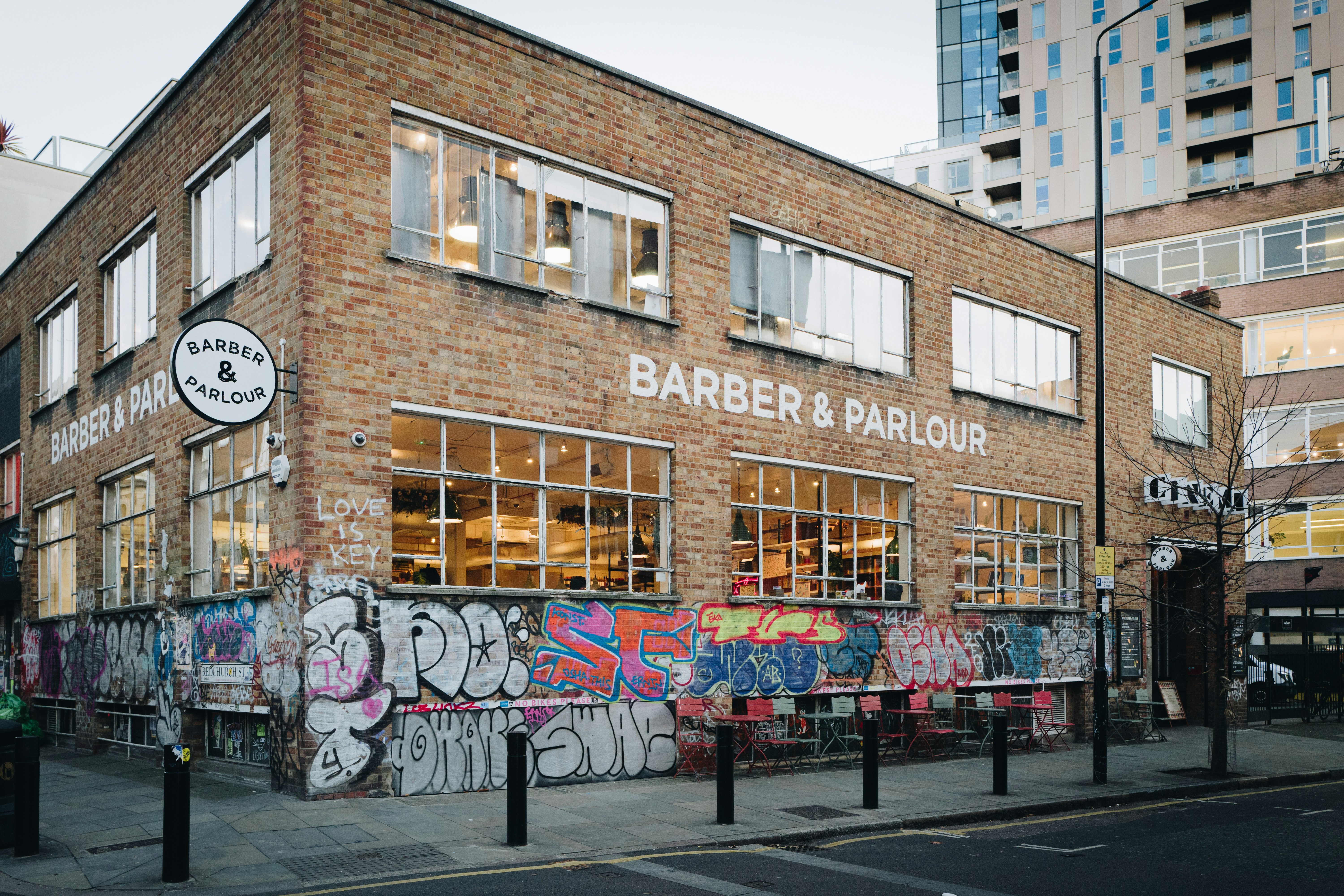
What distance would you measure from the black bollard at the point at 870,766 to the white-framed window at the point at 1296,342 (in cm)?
3007

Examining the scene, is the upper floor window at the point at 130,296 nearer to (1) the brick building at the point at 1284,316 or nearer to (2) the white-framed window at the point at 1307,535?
(1) the brick building at the point at 1284,316

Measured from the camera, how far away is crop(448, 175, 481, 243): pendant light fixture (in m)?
13.4

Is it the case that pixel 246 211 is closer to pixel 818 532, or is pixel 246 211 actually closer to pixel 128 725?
pixel 128 725

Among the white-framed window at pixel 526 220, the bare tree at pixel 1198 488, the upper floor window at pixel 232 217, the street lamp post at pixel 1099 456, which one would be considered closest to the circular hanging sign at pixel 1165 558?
the bare tree at pixel 1198 488

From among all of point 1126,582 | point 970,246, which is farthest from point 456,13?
point 1126,582

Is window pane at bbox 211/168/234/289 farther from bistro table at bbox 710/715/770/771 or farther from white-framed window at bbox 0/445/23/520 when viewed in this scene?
white-framed window at bbox 0/445/23/520

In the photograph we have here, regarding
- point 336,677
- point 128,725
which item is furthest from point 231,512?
point 128,725

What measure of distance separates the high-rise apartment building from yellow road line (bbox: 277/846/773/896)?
4455 centimetres

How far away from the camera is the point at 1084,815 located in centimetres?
1243

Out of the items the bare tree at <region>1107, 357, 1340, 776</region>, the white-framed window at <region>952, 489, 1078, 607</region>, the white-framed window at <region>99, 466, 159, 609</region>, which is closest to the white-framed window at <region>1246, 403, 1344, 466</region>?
the bare tree at <region>1107, 357, 1340, 776</region>

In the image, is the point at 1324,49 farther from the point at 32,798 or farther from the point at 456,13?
the point at 32,798

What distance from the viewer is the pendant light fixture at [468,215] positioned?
13414 millimetres

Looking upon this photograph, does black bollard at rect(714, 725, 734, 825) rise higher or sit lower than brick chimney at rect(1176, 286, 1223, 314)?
lower

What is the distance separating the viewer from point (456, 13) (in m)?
13.3
